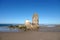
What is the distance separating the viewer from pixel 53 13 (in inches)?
143

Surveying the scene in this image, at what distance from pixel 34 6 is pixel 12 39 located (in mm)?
1322

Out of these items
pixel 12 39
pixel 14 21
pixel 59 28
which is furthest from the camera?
pixel 59 28

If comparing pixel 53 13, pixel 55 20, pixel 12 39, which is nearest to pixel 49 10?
pixel 53 13

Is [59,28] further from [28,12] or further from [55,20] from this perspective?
[28,12]

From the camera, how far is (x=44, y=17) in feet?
11.9

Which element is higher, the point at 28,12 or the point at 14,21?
the point at 28,12

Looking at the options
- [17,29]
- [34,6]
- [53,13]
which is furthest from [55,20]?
[17,29]

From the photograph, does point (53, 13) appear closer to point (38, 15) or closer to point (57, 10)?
point (57, 10)

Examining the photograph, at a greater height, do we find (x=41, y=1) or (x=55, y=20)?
(x=41, y=1)

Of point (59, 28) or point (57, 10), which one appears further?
point (59, 28)

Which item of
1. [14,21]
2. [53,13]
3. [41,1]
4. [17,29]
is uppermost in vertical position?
[41,1]

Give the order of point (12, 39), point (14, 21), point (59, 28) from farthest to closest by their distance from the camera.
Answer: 1. point (59, 28)
2. point (14, 21)
3. point (12, 39)

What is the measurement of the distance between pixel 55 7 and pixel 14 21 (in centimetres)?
143

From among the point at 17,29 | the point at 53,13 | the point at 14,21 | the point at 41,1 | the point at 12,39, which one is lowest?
the point at 12,39
